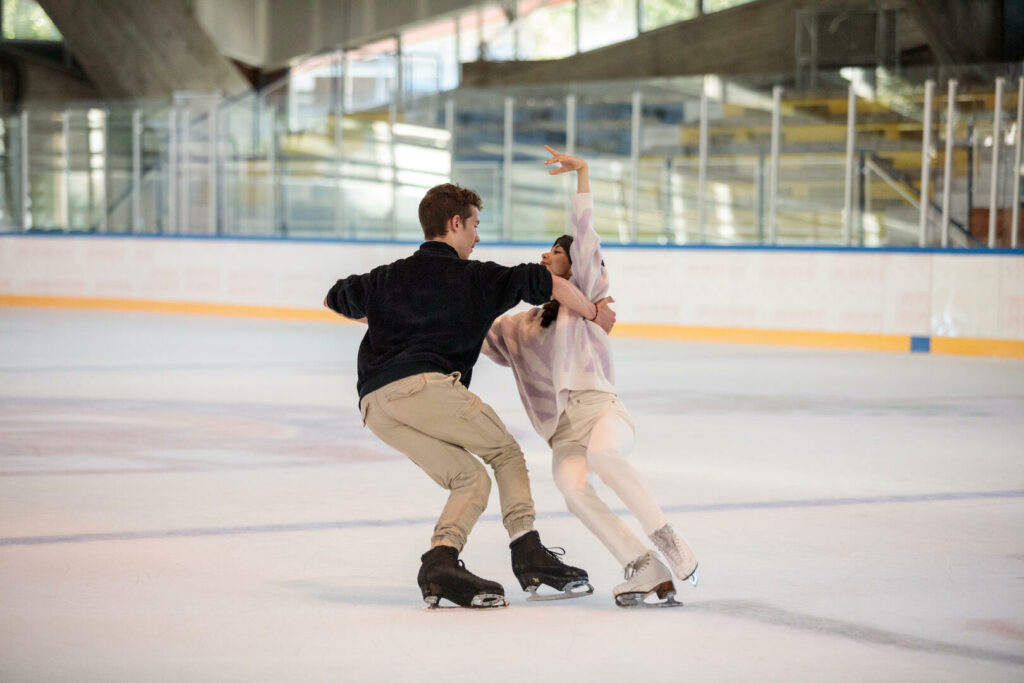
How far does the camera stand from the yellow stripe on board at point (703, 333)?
12578 mm

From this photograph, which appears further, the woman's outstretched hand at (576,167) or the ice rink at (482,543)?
the woman's outstretched hand at (576,167)

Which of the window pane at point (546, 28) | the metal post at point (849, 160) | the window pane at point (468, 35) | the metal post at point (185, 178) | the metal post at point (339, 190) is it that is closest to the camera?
the metal post at point (849, 160)

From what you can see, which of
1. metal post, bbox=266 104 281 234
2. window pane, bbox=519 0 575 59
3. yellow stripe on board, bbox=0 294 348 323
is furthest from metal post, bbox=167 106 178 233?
window pane, bbox=519 0 575 59

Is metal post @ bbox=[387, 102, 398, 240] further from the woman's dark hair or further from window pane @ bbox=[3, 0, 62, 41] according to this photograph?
window pane @ bbox=[3, 0, 62, 41]

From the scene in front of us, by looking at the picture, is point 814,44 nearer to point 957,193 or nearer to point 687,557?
point 957,193

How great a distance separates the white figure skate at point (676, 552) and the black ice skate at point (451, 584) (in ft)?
1.45

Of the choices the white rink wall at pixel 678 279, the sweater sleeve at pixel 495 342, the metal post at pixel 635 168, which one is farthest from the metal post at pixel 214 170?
the sweater sleeve at pixel 495 342

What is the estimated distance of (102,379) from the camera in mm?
9859

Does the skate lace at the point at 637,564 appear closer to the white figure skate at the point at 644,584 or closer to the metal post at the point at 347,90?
the white figure skate at the point at 644,584

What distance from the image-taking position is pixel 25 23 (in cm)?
2777

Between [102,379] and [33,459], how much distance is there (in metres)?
3.52

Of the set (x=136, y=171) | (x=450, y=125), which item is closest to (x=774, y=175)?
(x=450, y=125)

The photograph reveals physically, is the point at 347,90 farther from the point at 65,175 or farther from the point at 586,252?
the point at 586,252

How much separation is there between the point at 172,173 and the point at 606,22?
30.9 feet
